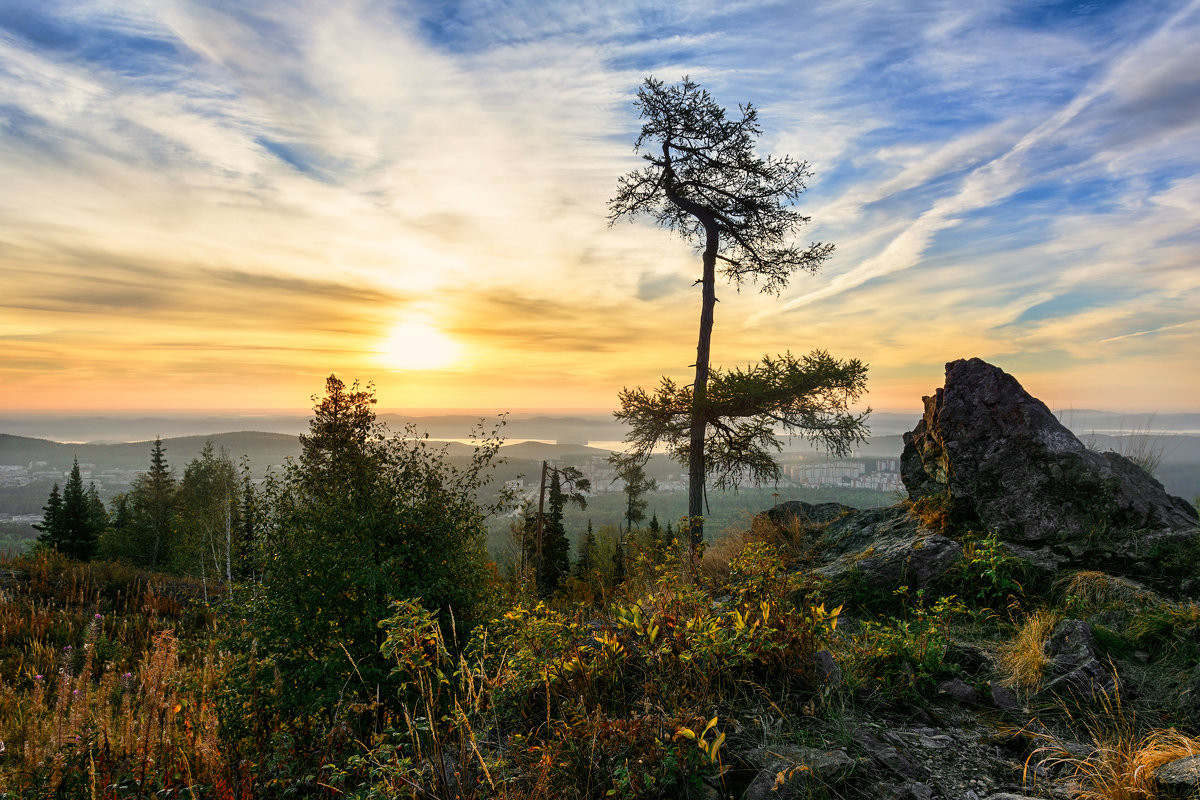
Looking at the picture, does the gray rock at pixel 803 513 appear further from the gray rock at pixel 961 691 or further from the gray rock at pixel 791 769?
the gray rock at pixel 791 769

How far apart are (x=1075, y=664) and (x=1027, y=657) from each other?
33cm

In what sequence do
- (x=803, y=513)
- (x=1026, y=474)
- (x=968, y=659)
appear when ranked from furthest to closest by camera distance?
(x=803, y=513) < (x=1026, y=474) < (x=968, y=659)

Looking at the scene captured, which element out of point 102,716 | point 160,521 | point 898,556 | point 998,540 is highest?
point 998,540

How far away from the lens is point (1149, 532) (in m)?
6.76

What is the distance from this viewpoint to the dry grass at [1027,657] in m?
4.07

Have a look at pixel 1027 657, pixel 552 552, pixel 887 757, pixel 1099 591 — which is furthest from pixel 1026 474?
pixel 552 552

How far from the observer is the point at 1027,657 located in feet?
13.9

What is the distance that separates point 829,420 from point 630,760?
470 inches

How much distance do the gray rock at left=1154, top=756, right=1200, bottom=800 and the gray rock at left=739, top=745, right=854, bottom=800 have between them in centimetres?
138

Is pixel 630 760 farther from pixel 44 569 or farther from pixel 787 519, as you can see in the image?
pixel 44 569

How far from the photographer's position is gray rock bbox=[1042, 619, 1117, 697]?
3.92 metres

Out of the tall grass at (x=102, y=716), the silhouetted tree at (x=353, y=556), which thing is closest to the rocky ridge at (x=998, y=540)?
the tall grass at (x=102, y=716)

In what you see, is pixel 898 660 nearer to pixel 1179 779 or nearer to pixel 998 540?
pixel 1179 779

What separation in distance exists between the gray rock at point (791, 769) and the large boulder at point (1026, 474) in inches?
247
